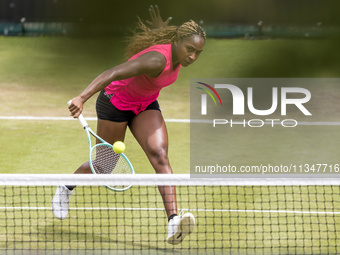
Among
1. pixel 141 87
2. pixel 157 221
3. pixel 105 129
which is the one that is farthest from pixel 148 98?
pixel 157 221

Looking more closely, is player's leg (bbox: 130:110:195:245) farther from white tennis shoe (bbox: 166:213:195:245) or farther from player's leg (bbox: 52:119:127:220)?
player's leg (bbox: 52:119:127:220)

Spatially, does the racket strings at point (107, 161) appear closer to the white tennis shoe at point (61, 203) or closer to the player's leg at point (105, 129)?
the player's leg at point (105, 129)

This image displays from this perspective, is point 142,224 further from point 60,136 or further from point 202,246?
point 60,136

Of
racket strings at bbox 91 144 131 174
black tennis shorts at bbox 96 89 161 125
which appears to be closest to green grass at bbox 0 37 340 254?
black tennis shorts at bbox 96 89 161 125

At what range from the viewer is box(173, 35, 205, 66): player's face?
3904mm

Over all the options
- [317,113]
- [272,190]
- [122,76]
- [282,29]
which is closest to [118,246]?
[122,76]

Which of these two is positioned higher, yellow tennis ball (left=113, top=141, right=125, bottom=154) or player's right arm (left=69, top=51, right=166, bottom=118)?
player's right arm (left=69, top=51, right=166, bottom=118)

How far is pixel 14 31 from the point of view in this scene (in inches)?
369

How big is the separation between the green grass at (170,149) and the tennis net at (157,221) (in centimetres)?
1

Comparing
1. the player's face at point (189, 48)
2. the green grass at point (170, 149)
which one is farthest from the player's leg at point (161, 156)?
the player's face at point (189, 48)

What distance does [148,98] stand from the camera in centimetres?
433

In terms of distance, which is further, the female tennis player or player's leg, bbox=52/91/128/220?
player's leg, bbox=52/91/128/220

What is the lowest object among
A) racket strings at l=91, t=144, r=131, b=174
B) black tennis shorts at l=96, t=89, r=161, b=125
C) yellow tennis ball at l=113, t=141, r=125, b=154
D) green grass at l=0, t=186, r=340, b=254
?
green grass at l=0, t=186, r=340, b=254

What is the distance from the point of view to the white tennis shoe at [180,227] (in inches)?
148
